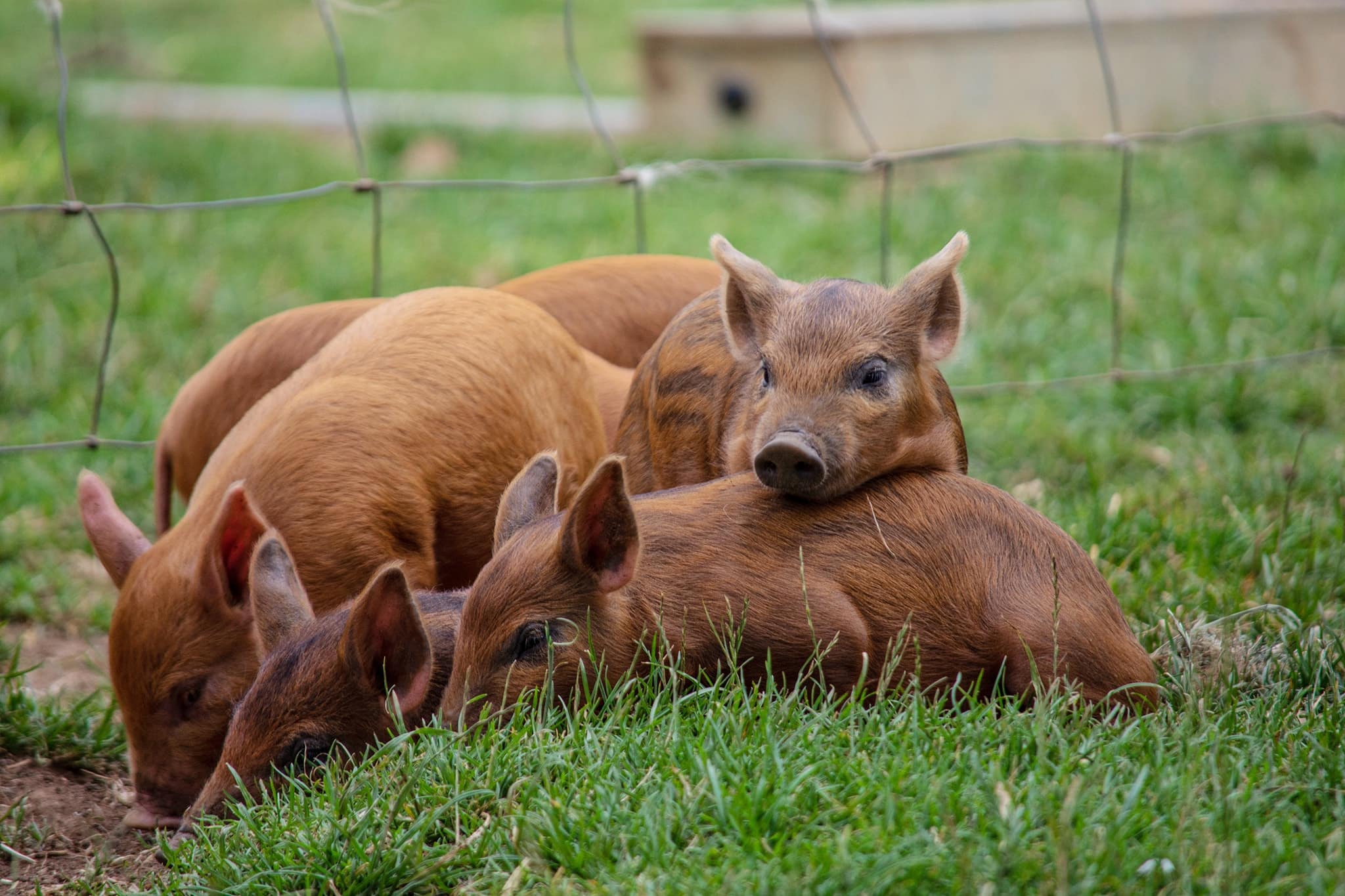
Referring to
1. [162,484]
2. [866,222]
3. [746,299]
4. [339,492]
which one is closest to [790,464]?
[746,299]

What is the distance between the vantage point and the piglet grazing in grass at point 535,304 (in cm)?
430

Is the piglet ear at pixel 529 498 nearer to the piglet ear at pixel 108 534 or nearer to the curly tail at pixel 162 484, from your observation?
the piglet ear at pixel 108 534

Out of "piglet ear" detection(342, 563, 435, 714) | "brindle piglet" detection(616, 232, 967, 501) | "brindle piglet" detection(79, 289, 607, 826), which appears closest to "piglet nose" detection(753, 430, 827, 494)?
"brindle piglet" detection(616, 232, 967, 501)

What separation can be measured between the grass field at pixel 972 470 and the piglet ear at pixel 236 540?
598 millimetres

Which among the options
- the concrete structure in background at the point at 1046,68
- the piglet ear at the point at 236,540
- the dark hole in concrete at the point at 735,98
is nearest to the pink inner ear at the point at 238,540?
the piglet ear at the point at 236,540

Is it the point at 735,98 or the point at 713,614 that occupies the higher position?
the point at 735,98

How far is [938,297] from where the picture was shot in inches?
134

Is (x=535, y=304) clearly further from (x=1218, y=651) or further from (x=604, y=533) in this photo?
(x=1218, y=651)

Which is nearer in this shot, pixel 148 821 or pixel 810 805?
pixel 810 805

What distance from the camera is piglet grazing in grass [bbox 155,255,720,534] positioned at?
430 cm

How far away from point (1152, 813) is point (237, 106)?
9915 millimetres

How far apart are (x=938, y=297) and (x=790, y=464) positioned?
2.21 feet

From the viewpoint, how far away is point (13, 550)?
4.80 meters

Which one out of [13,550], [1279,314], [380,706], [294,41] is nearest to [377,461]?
[380,706]
